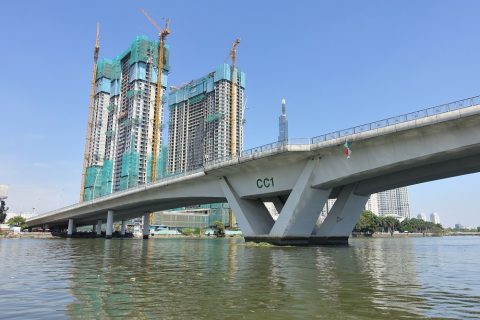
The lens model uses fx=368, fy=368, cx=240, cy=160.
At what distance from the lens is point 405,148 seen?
36438mm

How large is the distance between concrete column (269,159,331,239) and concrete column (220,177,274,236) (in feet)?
19.1

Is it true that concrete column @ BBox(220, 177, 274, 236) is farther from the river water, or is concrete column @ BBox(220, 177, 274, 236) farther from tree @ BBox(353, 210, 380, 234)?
tree @ BBox(353, 210, 380, 234)

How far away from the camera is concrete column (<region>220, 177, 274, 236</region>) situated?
5239 cm

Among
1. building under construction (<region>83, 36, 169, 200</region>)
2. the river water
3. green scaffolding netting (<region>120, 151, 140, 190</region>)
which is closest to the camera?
the river water

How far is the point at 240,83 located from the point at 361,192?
120 metres

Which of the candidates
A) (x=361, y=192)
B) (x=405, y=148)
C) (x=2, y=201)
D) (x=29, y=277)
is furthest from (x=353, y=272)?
(x=2, y=201)

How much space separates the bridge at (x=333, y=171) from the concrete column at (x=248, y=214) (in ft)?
0.47

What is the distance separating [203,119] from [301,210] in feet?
418

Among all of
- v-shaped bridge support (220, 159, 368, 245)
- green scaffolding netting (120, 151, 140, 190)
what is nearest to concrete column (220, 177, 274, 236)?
v-shaped bridge support (220, 159, 368, 245)

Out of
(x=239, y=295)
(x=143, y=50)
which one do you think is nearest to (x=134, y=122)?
(x=143, y=50)

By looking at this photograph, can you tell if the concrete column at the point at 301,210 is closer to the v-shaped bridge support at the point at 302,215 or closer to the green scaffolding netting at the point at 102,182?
the v-shaped bridge support at the point at 302,215

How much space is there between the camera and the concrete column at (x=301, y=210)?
44.0 metres

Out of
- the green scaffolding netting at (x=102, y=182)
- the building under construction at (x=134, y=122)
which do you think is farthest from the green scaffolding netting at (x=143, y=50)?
the green scaffolding netting at (x=102, y=182)

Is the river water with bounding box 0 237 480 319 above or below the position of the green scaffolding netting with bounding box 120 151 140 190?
below
